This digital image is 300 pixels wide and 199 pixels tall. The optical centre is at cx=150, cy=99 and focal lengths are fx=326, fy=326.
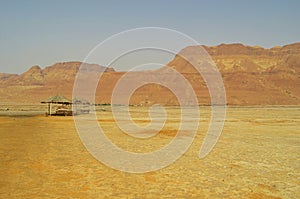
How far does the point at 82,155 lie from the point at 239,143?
8.98m

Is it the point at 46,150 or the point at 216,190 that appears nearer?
the point at 216,190

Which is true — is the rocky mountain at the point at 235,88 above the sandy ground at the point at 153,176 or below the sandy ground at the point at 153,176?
above

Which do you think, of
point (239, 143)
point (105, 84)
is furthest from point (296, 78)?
point (239, 143)

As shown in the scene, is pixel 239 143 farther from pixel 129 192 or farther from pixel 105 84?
pixel 105 84

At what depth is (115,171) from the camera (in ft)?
35.3

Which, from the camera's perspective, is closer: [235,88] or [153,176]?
[153,176]

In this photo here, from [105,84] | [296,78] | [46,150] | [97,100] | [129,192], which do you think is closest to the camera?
[129,192]

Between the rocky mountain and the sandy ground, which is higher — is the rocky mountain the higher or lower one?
the higher one

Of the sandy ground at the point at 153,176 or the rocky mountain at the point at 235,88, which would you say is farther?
the rocky mountain at the point at 235,88

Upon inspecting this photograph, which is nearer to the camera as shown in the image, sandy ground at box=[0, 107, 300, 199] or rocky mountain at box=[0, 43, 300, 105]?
sandy ground at box=[0, 107, 300, 199]

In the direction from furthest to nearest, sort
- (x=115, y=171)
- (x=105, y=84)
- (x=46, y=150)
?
(x=105, y=84)
(x=46, y=150)
(x=115, y=171)

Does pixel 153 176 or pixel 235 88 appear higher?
pixel 235 88

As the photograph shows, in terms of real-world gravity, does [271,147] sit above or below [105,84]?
below

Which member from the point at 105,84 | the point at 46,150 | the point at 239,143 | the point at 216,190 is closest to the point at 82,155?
the point at 46,150
